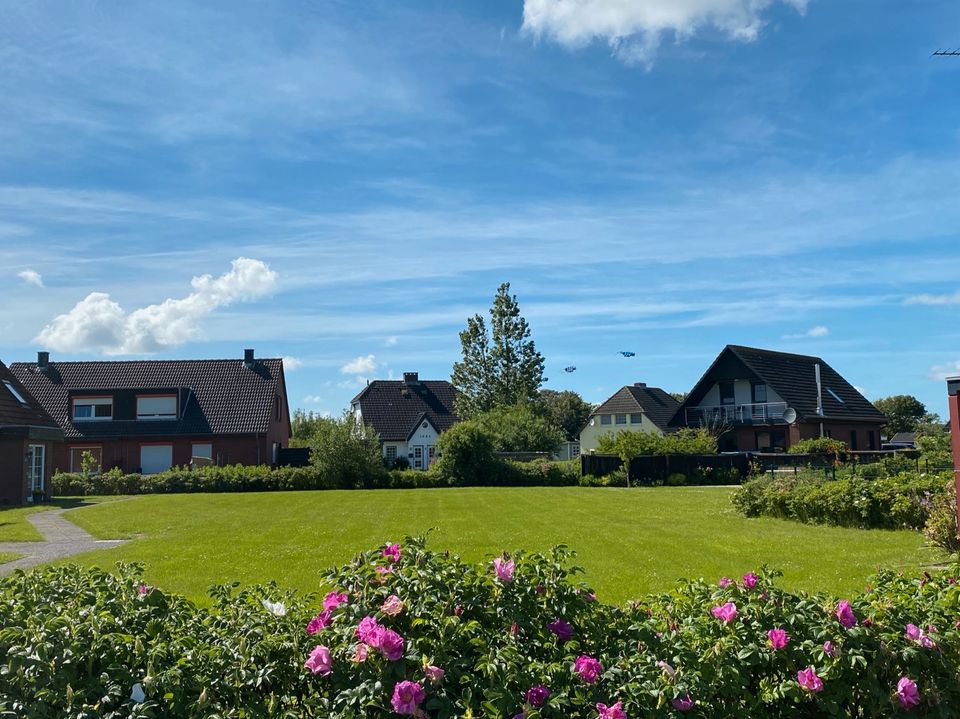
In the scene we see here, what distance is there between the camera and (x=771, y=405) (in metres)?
48.5

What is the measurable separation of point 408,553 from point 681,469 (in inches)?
1356

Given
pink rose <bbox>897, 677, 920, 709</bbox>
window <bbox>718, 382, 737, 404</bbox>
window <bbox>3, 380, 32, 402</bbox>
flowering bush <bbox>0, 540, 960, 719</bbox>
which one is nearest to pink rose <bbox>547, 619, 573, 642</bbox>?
flowering bush <bbox>0, 540, 960, 719</bbox>

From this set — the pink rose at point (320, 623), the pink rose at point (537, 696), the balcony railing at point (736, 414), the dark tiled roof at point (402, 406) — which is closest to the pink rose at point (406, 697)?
the pink rose at point (537, 696)

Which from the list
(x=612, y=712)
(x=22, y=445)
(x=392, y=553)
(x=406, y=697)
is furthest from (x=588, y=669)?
(x=22, y=445)

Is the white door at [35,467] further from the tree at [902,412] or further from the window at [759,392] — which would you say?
the tree at [902,412]

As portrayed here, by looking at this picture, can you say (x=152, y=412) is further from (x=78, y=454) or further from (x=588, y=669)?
(x=588, y=669)

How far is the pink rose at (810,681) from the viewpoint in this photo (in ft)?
13.0

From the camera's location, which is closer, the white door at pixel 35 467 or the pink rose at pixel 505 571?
the pink rose at pixel 505 571

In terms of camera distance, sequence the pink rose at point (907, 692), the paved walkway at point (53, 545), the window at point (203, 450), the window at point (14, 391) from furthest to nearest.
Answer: the window at point (203, 450), the window at point (14, 391), the paved walkway at point (53, 545), the pink rose at point (907, 692)

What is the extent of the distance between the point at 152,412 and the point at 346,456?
1601 centimetres

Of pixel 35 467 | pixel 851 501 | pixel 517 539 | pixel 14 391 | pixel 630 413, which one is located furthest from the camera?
pixel 630 413

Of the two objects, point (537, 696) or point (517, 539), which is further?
point (517, 539)

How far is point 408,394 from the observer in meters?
69.1

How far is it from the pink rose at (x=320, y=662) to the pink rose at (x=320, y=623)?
0.96 ft
